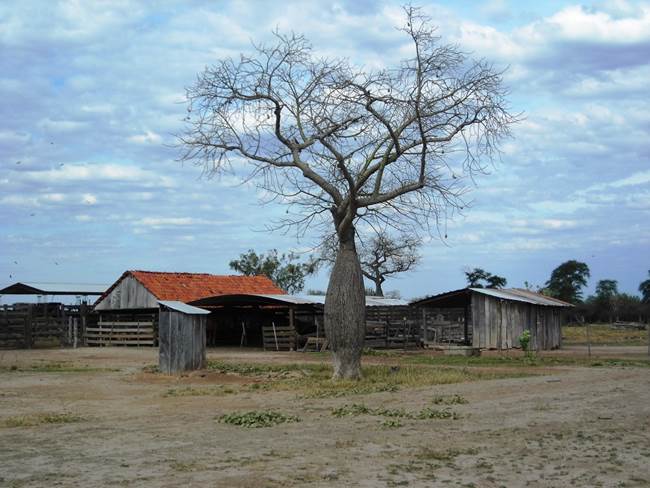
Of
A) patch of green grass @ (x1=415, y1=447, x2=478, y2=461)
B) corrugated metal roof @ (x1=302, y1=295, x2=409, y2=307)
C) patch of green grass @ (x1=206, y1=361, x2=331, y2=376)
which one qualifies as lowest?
patch of green grass @ (x1=415, y1=447, x2=478, y2=461)

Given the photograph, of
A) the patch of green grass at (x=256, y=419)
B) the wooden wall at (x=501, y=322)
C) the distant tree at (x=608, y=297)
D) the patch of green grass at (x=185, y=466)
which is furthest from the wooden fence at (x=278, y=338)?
the distant tree at (x=608, y=297)

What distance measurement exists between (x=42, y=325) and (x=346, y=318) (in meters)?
20.4

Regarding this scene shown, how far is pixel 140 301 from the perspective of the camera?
120 feet

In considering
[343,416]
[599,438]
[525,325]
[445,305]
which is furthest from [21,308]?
[599,438]

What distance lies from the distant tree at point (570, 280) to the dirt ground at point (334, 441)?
53.1 metres

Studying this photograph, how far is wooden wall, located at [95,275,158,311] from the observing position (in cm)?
3619

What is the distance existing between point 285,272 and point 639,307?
91.0 ft

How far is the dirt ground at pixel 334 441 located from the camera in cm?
764

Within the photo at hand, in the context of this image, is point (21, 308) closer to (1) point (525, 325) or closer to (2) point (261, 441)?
(1) point (525, 325)

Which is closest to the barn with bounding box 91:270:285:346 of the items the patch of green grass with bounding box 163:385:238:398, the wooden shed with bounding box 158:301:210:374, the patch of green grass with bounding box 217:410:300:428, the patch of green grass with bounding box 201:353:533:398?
the wooden shed with bounding box 158:301:210:374

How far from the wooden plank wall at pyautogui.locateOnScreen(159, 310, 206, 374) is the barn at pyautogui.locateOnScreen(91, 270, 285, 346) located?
1345 cm

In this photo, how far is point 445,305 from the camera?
3512 centimetres

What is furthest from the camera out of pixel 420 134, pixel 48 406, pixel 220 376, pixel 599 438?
pixel 220 376

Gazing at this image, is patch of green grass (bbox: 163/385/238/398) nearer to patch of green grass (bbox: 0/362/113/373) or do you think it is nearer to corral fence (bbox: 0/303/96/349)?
patch of green grass (bbox: 0/362/113/373)
